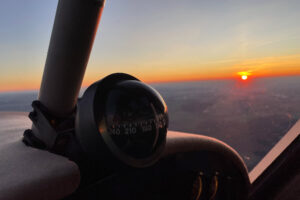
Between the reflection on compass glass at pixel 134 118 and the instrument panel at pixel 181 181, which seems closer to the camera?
the reflection on compass glass at pixel 134 118

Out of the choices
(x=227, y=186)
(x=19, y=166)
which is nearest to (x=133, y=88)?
(x=19, y=166)

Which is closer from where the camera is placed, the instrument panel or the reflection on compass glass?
the reflection on compass glass

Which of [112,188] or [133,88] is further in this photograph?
[112,188]

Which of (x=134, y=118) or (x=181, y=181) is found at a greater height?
(x=134, y=118)

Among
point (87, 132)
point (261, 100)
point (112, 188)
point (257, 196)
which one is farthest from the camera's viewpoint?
point (261, 100)

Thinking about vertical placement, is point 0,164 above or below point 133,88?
below

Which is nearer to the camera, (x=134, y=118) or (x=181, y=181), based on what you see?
(x=134, y=118)

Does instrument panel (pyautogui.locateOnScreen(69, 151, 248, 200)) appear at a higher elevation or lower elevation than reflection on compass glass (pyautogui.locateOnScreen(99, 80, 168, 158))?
lower

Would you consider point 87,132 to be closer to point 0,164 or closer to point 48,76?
point 48,76

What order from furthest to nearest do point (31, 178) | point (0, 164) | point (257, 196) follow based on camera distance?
point (257, 196) → point (0, 164) → point (31, 178)

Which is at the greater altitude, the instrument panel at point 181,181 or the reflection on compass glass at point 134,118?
the reflection on compass glass at point 134,118

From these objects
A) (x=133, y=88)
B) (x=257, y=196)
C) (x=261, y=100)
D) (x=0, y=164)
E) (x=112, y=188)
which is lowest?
(x=261, y=100)
